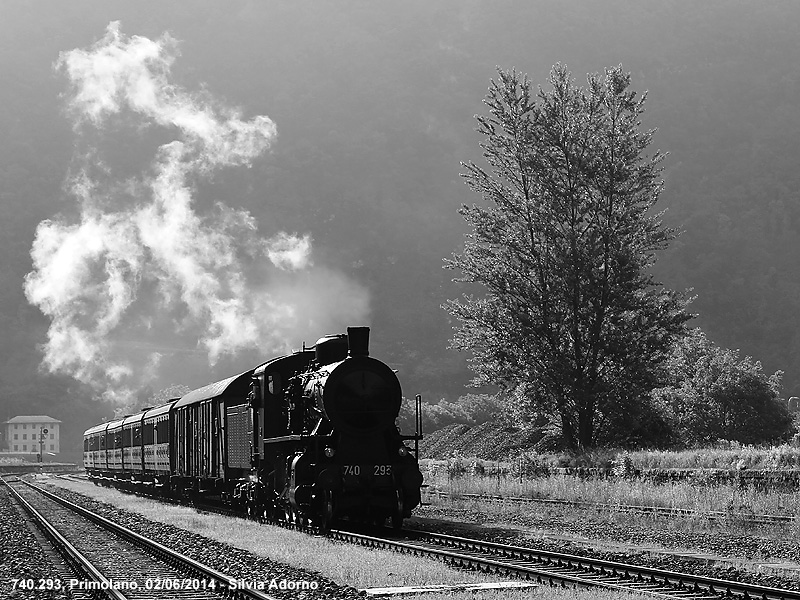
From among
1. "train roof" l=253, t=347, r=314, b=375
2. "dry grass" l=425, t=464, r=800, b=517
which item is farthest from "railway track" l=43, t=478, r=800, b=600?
"dry grass" l=425, t=464, r=800, b=517

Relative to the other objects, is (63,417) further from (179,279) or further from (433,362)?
(433,362)

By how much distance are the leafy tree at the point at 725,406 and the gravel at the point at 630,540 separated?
15.1m

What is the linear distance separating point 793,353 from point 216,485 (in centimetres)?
17383

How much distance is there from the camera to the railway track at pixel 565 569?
1190 centimetres

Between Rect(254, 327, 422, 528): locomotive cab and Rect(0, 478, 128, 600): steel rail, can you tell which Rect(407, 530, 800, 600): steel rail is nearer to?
Rect(254, 327, 422, 528): locomotive cab

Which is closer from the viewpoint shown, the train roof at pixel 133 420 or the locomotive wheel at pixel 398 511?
the locomotive wheel at pixel 398 511

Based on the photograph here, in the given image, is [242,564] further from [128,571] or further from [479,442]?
[479,442]

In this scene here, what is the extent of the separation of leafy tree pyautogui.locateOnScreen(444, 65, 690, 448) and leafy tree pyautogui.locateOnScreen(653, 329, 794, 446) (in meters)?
3.36

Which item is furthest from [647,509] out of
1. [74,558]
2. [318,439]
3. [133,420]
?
[133,420]

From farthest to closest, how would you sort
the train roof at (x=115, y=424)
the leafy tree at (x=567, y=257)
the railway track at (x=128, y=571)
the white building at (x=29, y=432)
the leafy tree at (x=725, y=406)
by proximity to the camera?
the white building at (x=29, y=432)
the train roof at (x=115, y=424)
the leafy tree at (x=725, y=406)
the leafy tree at (x=567, y=257)
the railway track at (x=128, y=571)

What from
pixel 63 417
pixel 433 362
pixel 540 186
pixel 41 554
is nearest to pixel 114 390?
pixel 63 417

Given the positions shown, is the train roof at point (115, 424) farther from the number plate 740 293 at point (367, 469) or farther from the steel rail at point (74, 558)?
the number plate 740 293 at point (367, 469)

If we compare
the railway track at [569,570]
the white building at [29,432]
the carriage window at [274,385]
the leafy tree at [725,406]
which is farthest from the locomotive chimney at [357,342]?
the white building at [29,432]

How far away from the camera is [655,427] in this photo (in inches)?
1422
